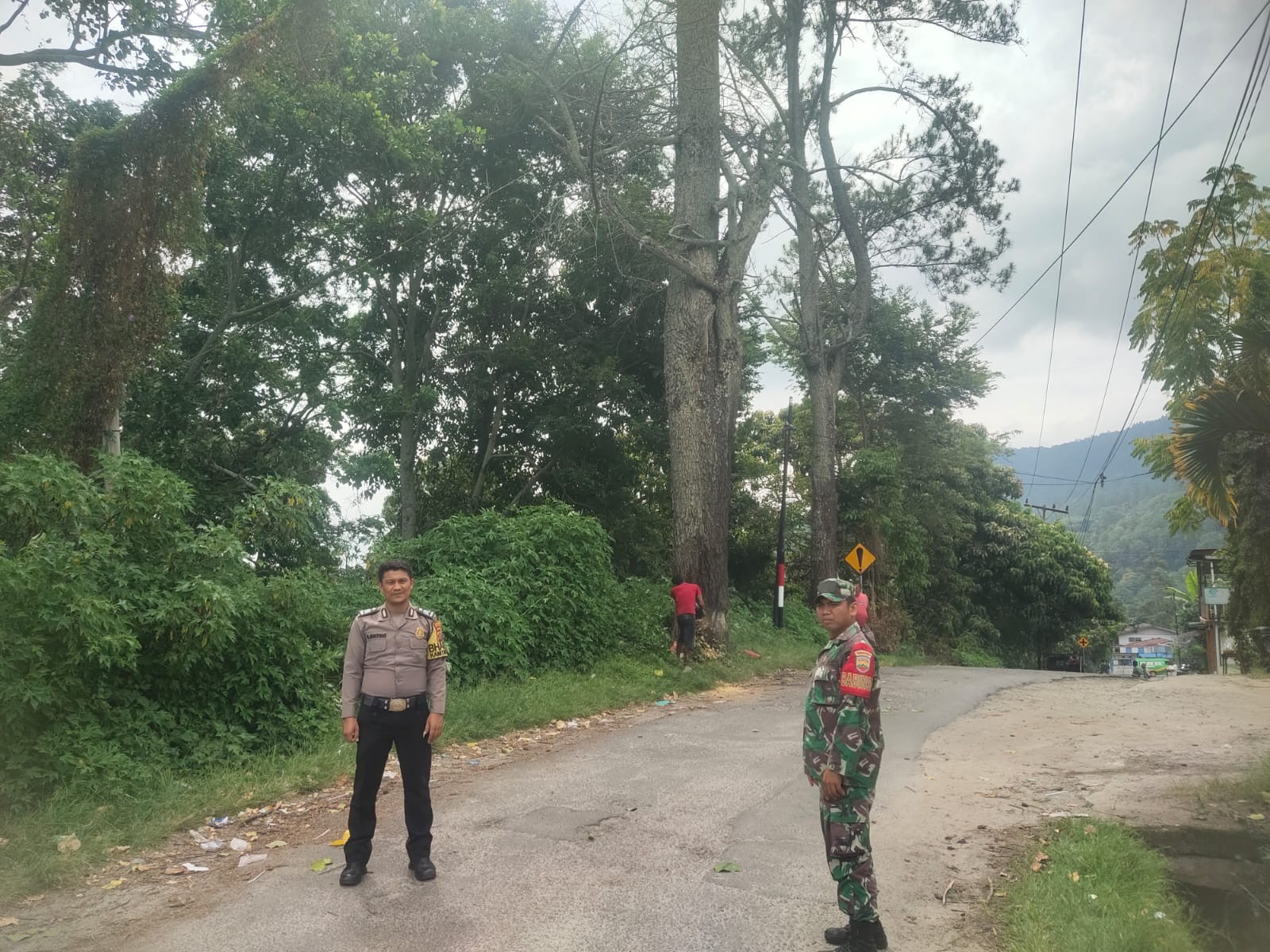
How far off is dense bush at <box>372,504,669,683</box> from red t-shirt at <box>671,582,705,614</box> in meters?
0.65

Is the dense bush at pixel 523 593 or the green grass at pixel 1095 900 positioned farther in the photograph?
the dense bush at pixel 523 593

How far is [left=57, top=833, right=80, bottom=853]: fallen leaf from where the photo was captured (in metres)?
5.18

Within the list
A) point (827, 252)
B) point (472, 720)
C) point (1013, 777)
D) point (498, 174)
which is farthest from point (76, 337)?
point (827, 252)

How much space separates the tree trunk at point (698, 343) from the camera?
49.9ft

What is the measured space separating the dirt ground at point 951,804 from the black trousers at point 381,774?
38 centimetres

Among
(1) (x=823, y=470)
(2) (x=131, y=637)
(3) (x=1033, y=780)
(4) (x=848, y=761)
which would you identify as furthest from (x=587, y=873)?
(1) (x=823, y=470)

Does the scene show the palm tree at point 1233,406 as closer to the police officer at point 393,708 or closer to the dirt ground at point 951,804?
the dirt ground at point 951,804

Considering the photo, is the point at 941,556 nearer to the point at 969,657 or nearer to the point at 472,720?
the point at 969,657

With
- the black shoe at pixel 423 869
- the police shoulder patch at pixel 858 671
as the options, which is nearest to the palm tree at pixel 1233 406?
the police shoulder patch at pixel 858 671

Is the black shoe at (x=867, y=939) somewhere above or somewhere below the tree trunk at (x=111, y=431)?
below

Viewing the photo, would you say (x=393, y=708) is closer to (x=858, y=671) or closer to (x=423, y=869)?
(x=423, y=869)

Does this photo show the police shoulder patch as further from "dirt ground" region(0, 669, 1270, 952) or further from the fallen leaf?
the fallen leaf

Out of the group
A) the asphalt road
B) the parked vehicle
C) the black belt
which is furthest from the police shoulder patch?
the parked vehicle

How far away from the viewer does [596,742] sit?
8844 millimetres
